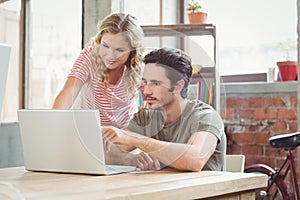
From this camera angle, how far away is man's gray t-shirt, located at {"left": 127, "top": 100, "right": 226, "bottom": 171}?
1.70m

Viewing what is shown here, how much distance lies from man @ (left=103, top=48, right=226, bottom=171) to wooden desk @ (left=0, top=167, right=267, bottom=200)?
0.07m

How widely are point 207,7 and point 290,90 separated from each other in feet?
3.74

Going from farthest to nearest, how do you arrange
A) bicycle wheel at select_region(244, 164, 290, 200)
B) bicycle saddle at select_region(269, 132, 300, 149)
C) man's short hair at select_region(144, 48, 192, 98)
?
1. bicycle wheel at select_region(244, 164, 290, 200)
2. bicycle saddle at select_region(269, 132, 300, 149)
3. man's short hair at select_region(144, 48, 192, 98)

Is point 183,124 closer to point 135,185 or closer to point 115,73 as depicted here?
point 115,73

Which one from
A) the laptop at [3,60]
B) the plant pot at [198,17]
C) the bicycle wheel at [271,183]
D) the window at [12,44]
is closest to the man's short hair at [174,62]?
the laptop at [3,60]

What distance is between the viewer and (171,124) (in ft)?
5.75

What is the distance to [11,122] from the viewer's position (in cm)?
466

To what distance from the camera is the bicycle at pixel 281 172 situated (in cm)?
307

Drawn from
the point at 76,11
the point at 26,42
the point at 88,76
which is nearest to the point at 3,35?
the point at 26,42

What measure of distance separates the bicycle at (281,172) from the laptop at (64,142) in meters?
1.65

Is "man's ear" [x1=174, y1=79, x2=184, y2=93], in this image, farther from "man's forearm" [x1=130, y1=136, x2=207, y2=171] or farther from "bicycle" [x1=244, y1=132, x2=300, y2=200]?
"bicycle" [x1=244, y1=132, x2=300, y2=200]

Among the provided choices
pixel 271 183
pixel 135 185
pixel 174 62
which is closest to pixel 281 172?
pixel 271 183

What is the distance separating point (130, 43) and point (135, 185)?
1.86ft

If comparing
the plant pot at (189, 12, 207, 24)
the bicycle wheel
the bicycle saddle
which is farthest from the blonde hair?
the plant pot at (189, 12, 207, 24)
